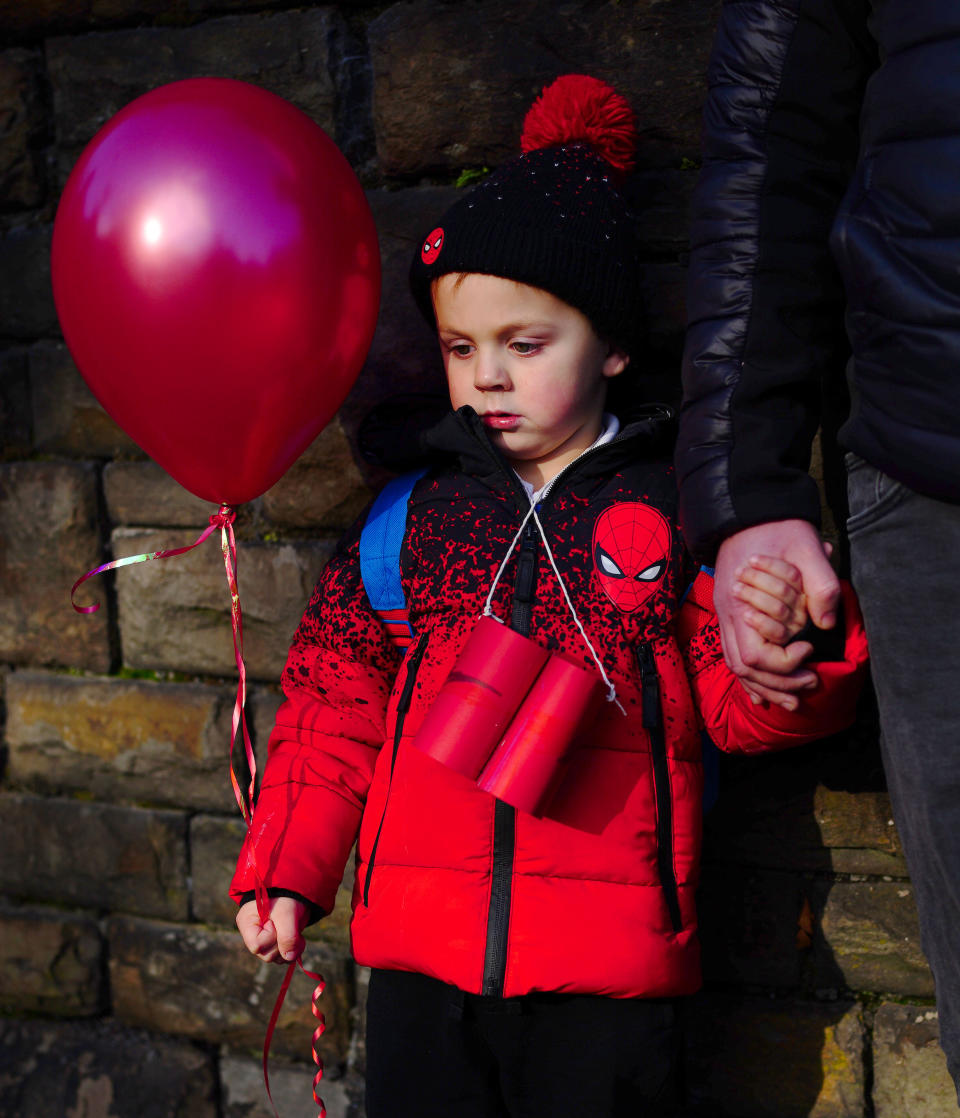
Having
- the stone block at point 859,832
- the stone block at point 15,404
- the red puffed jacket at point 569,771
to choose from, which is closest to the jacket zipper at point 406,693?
the red puffed jacket at point 569,771

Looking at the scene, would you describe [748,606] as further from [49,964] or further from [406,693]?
[49,964]

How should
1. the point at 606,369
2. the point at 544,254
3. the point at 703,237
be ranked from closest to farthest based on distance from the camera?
the point at 703,237 → the point at 544,254 → the point at 606,369

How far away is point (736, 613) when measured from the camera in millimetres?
1229

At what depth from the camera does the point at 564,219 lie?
1.56 metres

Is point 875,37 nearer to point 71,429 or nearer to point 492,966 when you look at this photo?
point 492,966

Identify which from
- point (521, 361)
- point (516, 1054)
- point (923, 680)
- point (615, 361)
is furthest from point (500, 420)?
point (516, 1054)

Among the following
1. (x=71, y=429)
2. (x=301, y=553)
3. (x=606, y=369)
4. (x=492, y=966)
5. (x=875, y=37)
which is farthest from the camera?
(x=71, y=429)

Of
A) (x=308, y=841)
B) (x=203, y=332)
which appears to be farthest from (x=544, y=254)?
(x=308, y=841)

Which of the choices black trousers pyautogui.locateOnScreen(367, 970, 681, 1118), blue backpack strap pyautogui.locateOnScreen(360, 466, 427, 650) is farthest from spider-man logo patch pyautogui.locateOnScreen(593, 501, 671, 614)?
Result: black trousers pyautogui.locateOnScreen(367, 970, 681, 1118)

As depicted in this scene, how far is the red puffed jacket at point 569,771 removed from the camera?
4.67 feet

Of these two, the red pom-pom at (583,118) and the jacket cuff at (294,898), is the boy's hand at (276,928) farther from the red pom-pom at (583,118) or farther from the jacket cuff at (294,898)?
the red pom-pom at (583,118)

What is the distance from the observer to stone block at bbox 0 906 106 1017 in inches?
89.2

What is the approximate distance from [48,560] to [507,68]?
138 centimetres

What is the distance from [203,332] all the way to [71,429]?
36.3 inches
